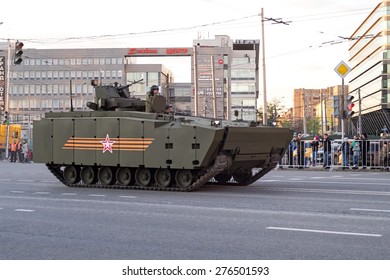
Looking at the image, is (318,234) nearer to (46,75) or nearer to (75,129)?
(75,129)

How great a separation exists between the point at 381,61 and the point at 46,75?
57.3 metres

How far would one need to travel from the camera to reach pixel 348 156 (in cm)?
2912

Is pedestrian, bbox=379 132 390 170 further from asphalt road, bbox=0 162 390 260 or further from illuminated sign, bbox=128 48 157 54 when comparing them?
illuminated sign, bbox=128 48 157 54

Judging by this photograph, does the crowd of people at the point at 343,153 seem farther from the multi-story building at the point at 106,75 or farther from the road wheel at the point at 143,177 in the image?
the multi-story building at the point at 106,75

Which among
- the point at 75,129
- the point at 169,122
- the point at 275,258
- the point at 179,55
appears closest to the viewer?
the point at 275,258

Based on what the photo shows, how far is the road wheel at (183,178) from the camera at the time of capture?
17188mm

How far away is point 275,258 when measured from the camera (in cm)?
741

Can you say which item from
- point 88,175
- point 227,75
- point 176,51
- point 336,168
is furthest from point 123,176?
point 227,75

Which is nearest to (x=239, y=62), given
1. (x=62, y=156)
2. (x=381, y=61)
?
(x=381, y=61)

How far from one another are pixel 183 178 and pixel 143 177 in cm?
129

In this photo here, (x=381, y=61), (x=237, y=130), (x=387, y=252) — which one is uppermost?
(x=381, y=61)

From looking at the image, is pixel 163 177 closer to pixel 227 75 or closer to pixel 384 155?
pixel 384 155

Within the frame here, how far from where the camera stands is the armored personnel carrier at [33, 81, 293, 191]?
55.3 ft

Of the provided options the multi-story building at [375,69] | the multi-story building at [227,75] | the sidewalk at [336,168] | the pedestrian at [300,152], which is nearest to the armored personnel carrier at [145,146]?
the sidewalk at [336,168]
